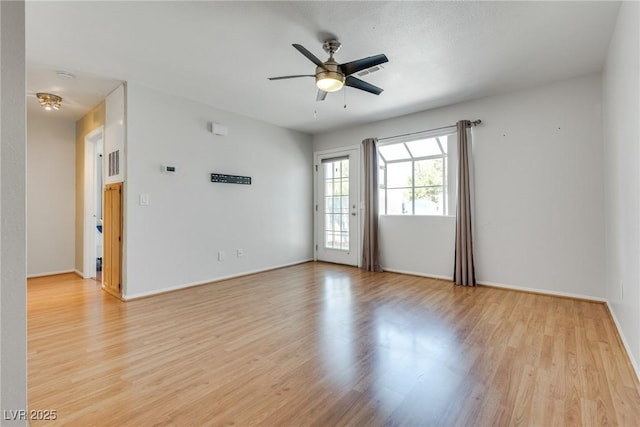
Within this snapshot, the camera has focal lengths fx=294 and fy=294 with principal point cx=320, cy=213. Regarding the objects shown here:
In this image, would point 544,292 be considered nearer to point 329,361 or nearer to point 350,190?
point 329,361

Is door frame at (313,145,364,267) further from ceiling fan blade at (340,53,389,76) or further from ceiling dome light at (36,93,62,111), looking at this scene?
ceiling dome light at (36,93,62,111)

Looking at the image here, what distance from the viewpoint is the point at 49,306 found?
11.1 ft

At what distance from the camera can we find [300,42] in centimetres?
271

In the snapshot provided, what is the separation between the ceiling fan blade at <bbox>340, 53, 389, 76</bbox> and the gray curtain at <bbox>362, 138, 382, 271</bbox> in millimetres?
2663

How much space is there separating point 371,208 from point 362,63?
3.02 metres

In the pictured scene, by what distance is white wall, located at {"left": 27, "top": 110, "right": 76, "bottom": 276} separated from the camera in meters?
4.84

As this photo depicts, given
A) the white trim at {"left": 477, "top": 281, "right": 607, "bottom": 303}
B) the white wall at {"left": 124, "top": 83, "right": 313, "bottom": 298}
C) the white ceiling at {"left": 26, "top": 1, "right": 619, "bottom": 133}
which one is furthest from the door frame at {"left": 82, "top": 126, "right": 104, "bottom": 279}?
the white trim at {"left": 477, "top": 281, "right": 607, "bottom": 303}

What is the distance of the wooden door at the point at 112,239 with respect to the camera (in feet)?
12.3

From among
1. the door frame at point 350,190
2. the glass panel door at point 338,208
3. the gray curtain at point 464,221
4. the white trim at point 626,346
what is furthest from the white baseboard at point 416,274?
the white trim at point 626,346


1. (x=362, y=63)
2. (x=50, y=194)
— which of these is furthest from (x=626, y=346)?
(x=50, y=194)

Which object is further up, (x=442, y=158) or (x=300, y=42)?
(x=300, y=42)

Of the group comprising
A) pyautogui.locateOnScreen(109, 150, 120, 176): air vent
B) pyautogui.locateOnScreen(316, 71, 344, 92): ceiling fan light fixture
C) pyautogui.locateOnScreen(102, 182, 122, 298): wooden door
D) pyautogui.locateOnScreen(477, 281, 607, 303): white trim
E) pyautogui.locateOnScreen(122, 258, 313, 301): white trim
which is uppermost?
pyautogui.locateOnScreen(316, 71, 344, 92): ceiling fan light fixture

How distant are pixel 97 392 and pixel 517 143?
16.2 feet

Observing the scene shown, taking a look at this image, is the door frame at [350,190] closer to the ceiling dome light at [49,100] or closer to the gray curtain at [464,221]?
the gray curtain at [464,221]
